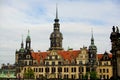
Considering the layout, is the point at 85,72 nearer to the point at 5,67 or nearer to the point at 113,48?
the point at 113,48

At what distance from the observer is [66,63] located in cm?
9781

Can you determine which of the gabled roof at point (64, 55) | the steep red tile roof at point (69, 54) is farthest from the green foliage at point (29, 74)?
the steep red tile roof at point (69, 54)

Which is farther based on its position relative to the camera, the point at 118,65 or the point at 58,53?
the point at 58,53

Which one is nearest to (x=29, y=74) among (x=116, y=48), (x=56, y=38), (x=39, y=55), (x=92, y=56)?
(x=39, y=55)

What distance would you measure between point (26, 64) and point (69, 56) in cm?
1445

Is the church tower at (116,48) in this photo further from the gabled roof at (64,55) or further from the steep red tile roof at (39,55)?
the steep red tile roof at (39,55)

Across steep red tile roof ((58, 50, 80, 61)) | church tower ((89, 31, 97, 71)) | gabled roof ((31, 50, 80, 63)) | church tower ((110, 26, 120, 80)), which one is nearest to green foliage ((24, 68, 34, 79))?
gabled roof ((31, 50, 80, 63))

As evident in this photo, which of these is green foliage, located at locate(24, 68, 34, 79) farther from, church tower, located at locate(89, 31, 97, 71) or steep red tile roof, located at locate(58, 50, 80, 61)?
church tower, located at locate(89, 31, 97, 71)

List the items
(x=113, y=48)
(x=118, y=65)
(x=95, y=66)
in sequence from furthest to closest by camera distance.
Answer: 1. (x=95, y=66)
2. (x=113, y=48)
3. (x=118, y=65)

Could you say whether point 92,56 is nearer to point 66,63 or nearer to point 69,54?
point 69,54

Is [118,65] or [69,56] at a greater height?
[69,56]

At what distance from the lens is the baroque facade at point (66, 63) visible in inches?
3770

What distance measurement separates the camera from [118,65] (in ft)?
201

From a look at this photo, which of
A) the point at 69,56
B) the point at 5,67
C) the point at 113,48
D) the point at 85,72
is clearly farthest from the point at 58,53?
the point at 5,67
